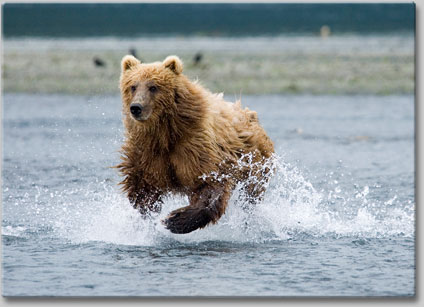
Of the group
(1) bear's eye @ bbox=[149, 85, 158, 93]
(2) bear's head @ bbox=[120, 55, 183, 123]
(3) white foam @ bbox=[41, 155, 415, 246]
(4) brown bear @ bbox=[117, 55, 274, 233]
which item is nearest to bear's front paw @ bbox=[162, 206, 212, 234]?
(4) brown bear @ bbox=[117, 55, 274, 233]

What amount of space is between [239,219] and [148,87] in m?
1.65

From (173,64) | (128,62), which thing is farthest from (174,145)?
(128,62)

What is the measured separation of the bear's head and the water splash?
106 centimetres

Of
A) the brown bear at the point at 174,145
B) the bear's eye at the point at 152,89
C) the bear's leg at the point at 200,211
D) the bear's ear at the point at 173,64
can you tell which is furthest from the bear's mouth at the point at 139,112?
the bear's leg at the point at 200,211

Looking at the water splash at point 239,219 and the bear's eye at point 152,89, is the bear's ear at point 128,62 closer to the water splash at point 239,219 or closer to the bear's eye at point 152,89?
the bear's eye at point 152,89

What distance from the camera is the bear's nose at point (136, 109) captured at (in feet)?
22.6

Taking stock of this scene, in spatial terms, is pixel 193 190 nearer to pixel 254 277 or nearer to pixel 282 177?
pixel 254 277

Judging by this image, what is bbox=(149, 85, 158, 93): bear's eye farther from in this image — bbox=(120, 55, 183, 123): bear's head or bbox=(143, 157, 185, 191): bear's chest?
bbox=(143, 157, 185, 191): bear's chest

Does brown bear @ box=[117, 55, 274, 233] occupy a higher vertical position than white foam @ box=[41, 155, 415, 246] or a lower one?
higher

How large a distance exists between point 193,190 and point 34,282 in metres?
1.60

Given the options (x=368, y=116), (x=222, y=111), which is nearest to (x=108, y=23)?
(x=222, y=111)

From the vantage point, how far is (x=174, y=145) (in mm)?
7312

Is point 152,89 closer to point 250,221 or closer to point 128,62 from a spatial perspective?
point 128,62

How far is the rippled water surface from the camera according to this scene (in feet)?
21.2
